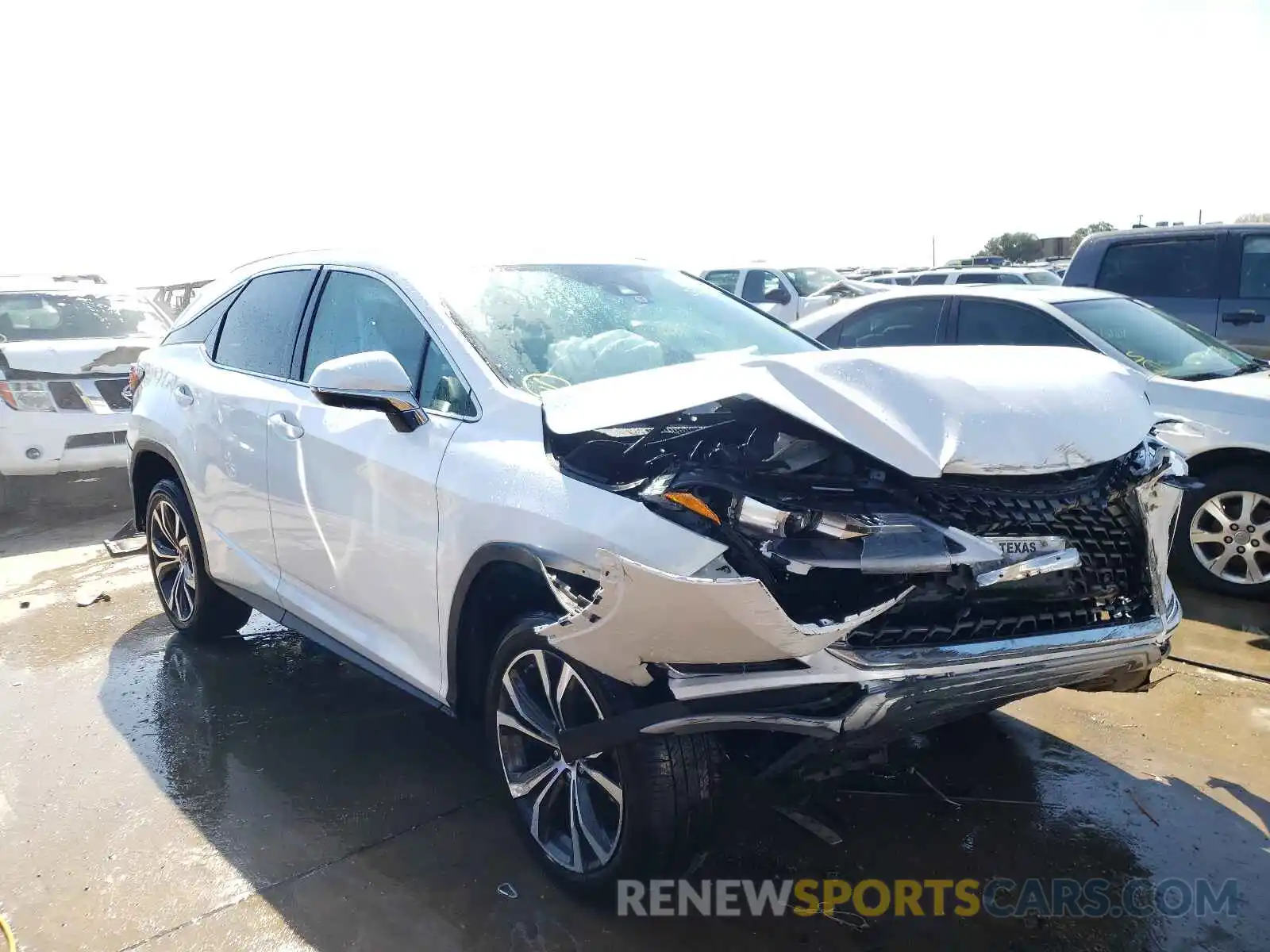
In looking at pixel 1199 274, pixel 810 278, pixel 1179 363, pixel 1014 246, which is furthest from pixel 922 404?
pixel 1014 246

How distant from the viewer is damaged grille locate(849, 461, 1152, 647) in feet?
8.13

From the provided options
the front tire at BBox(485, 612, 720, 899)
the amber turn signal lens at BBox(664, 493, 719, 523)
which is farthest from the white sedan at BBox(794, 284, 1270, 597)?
the front tire at BBox(485, 612, 720, 899)

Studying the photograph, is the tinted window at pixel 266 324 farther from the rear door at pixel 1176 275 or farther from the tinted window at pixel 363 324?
the rear door at pixel 1176 275

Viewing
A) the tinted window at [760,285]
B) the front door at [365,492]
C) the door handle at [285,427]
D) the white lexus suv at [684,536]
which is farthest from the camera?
the tinted window at [760,285]

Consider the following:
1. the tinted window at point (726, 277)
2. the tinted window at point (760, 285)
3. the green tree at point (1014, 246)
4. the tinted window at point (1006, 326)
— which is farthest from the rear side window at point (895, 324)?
the green tree at point (1014, 246)

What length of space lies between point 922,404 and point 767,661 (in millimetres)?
772

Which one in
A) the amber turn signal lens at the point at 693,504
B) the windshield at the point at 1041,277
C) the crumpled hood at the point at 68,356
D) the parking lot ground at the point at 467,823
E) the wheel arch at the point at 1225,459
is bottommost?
the parking lot ground at the point at 467,823

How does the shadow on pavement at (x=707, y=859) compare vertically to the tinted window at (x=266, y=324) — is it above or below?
below

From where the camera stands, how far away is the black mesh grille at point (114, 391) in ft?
26.3

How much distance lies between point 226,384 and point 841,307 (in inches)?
166

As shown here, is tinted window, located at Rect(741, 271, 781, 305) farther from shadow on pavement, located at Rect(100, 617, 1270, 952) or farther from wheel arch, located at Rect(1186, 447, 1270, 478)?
shadow on pavement, located at Rect(100, 617, 1270, 952)

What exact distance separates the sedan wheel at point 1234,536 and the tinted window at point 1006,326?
3.83 feet

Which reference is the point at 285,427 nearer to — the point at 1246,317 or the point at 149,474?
the point at 149,474

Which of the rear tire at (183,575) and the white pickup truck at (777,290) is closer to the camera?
the rear tire at (183,575)
